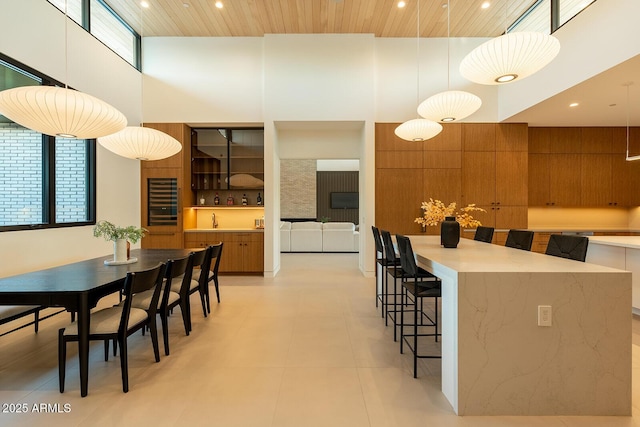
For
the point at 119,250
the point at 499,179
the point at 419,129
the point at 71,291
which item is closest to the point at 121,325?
the point at 71,291

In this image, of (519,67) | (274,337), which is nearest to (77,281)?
A: (274,337)

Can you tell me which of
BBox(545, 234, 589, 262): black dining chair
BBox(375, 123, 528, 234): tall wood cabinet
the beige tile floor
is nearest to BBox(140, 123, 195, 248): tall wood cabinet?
the beige tile floor

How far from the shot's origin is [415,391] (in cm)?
221

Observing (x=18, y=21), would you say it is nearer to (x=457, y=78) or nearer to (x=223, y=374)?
(x=223, y=374)

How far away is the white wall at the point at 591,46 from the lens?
3.28 meters

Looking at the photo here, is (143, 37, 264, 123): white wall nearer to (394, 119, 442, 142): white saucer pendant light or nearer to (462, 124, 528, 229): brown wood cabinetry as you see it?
(394, 119, 442, 142): white saucer pendant light

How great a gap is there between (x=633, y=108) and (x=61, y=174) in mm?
8116

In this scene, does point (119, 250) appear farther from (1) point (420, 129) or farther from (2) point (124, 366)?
(1) point (420, 129)

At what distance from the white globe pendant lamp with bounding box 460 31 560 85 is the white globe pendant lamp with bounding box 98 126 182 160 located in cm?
320

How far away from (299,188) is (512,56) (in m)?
11.1

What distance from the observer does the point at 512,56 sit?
8.07 feet

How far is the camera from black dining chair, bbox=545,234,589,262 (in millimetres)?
2559

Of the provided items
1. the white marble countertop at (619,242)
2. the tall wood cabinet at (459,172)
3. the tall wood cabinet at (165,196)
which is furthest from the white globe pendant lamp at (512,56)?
the tall wood cabinet at (165,196)

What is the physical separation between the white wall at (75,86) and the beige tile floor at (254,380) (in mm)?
858
